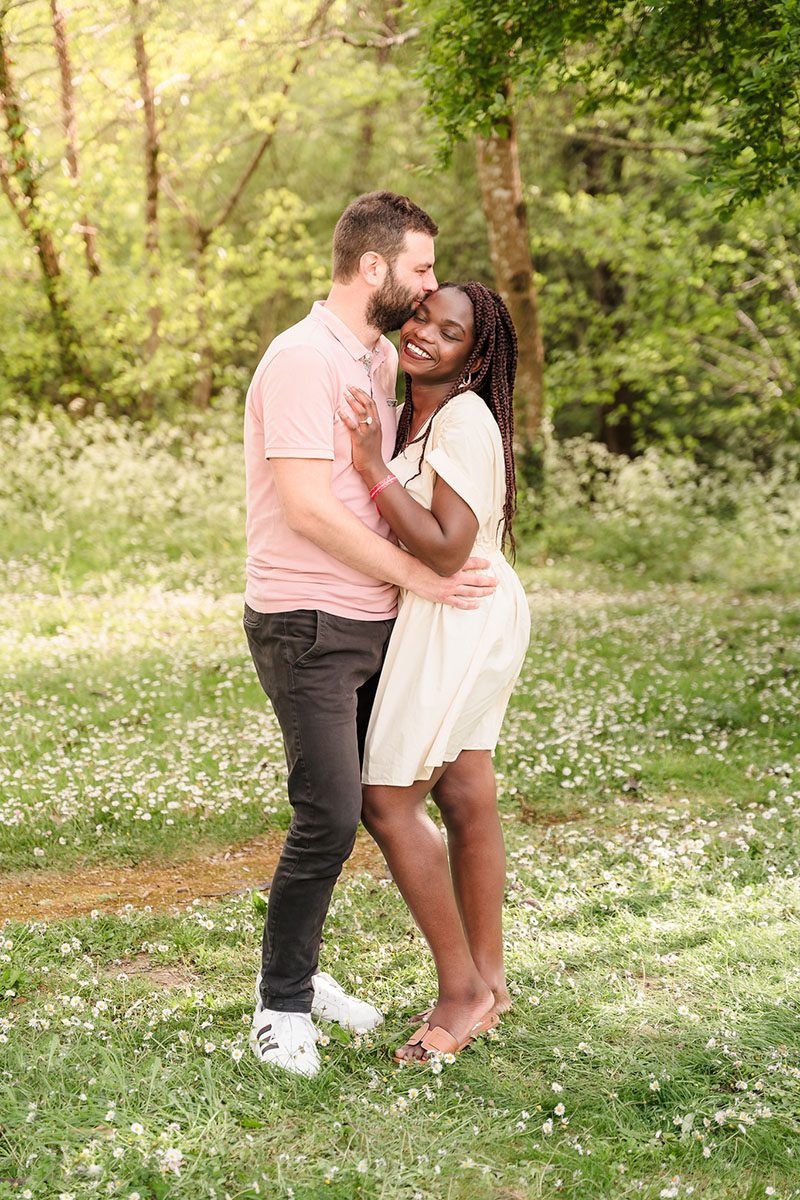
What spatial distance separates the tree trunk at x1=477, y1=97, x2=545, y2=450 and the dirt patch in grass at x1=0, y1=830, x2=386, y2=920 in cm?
790

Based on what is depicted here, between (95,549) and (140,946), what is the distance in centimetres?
873

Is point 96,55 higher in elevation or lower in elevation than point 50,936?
higher

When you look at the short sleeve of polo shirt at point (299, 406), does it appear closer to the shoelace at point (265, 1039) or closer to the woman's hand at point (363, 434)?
the woman's hand at point (363, 434)

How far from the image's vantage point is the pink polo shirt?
3.24m

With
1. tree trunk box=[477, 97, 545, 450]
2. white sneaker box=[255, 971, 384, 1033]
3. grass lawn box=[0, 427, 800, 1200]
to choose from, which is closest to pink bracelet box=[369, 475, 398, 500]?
white sneaker box=[255, 971, 384, 1033]

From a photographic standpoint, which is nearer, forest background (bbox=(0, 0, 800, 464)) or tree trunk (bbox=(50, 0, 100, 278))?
forest background (bbox=(0, 0, 800, 464))

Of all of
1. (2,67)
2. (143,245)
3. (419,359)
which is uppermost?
(2,67)

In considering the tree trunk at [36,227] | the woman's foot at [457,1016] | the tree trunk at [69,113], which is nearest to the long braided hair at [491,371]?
the woman's foot at [457,1016]

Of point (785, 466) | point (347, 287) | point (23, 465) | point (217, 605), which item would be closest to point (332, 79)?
point (23, 465)

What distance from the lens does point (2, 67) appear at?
14.1 meters

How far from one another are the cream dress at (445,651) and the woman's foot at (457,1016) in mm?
741

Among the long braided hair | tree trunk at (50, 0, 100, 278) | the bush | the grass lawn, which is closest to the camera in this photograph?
the grass lawn

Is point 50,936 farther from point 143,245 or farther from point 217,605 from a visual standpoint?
point 143,245

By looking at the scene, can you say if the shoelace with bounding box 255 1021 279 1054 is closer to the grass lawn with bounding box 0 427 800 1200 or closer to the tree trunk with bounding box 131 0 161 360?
the grass lawn with bounding box 0 427 800 1200
